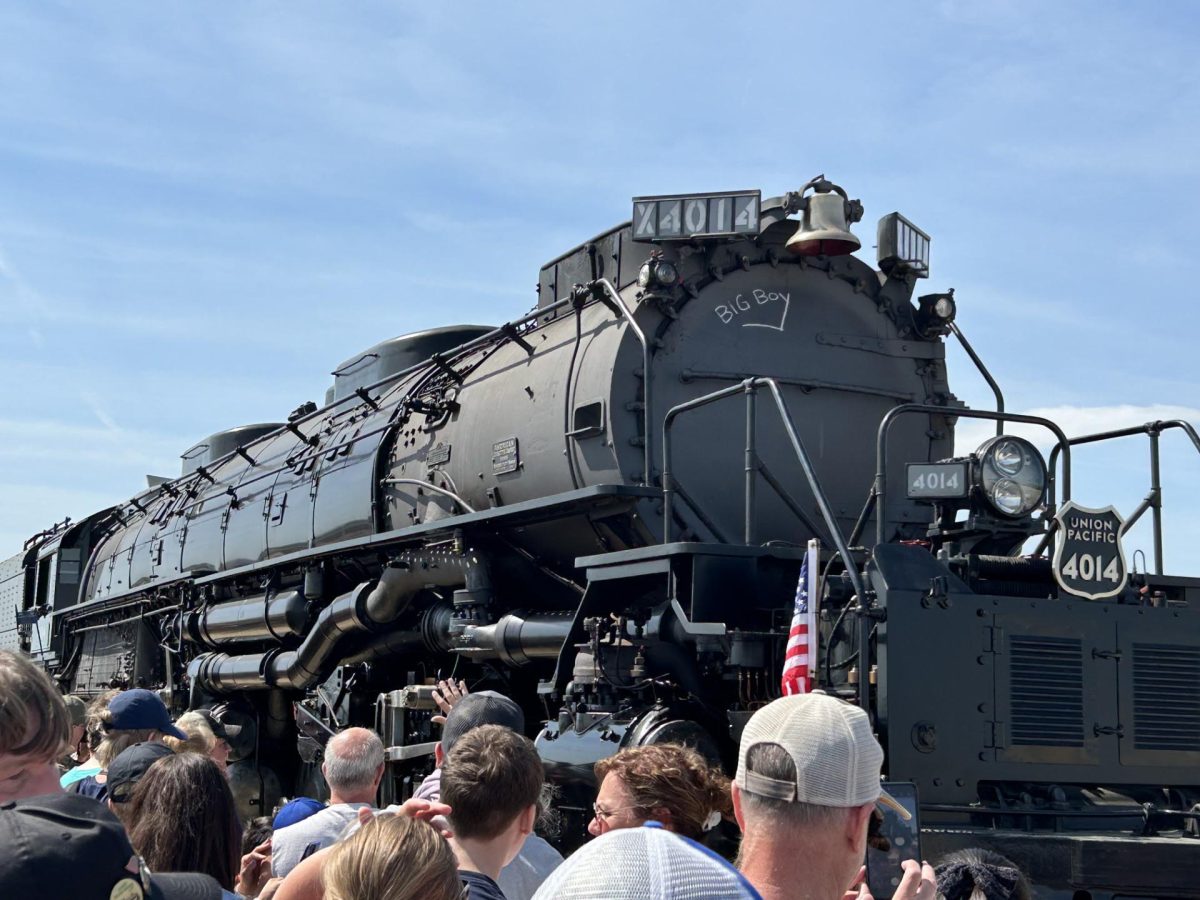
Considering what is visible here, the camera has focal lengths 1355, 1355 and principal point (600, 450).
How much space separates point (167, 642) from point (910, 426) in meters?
9.13

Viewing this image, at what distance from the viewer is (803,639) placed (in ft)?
19.0

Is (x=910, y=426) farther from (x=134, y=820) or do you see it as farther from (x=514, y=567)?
(x=134, y=820)

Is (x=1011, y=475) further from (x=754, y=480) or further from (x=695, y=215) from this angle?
(x=695, y=215)

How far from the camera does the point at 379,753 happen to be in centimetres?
523

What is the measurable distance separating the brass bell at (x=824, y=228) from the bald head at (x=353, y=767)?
13.7 ft

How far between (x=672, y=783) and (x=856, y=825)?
1.28m

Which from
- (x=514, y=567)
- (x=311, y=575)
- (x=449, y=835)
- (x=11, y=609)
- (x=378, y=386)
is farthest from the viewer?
(x=11, y=609)

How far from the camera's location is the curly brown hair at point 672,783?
12.1ft

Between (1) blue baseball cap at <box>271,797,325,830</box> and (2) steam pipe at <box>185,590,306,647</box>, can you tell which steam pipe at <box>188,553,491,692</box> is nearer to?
(2) steam pipe at <box>185,590,306,647</box>

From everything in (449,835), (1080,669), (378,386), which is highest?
(378,386)

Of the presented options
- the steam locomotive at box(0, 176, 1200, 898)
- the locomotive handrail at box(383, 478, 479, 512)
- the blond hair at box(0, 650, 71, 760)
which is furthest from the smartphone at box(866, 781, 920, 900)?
the locomotive handrail at box(383, 478, 479, 512)

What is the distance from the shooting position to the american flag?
18.8ft

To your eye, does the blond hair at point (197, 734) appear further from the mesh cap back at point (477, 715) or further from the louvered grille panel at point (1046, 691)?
the louvered grille panel at point (1046, 691)

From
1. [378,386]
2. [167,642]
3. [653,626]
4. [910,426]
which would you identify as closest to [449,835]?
[653,626]
